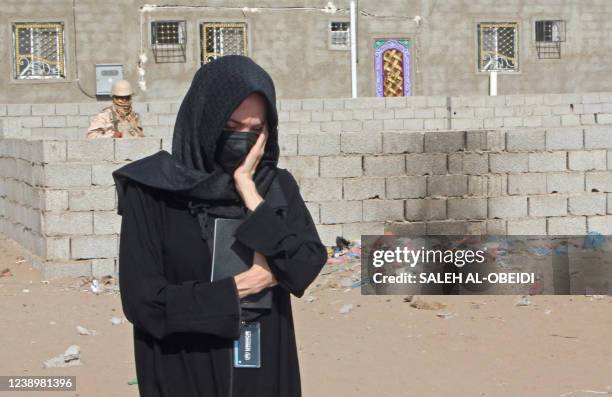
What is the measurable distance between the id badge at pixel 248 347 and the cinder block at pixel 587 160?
8438 millimetres

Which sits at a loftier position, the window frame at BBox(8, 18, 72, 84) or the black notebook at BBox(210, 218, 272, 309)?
the window frame at BBox(8, 18, 72, 84)

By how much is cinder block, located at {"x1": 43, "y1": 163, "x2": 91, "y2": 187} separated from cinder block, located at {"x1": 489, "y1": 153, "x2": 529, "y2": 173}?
155 inches

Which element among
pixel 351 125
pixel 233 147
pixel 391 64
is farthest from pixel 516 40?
pixel 233 147

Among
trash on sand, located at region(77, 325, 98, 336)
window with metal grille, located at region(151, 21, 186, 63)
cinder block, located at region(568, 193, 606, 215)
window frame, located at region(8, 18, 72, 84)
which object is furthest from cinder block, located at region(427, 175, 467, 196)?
window frame, located at region(8, 18, 72, 84)

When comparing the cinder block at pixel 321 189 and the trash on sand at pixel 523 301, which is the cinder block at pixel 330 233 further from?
the trash on sand at pixel 523 301

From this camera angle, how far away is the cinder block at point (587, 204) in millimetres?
10492

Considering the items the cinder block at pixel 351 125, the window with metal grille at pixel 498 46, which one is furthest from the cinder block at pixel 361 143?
the window with metal grille at pixel 498 46

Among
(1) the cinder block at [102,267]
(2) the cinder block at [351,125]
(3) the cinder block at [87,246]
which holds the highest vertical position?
(2) the cinder block at [351,125]

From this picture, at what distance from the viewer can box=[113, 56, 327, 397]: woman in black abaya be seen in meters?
2.45

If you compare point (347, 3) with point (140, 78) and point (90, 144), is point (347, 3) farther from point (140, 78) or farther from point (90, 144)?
point (90, 144)

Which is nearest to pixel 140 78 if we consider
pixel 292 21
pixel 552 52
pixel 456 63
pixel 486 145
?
pixel 292 21

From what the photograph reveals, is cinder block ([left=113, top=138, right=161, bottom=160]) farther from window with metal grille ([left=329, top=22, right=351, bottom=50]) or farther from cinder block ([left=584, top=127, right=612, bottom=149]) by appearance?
window with metal grille ([left=329, top=22, right=351, bottom=50])

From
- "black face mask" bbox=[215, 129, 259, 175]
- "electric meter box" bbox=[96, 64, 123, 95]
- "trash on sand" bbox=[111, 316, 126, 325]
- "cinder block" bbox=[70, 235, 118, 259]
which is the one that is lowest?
"trash on sand" bbox=[111, 316, 126, 325]

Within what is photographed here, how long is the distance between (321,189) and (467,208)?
1.48 metres
